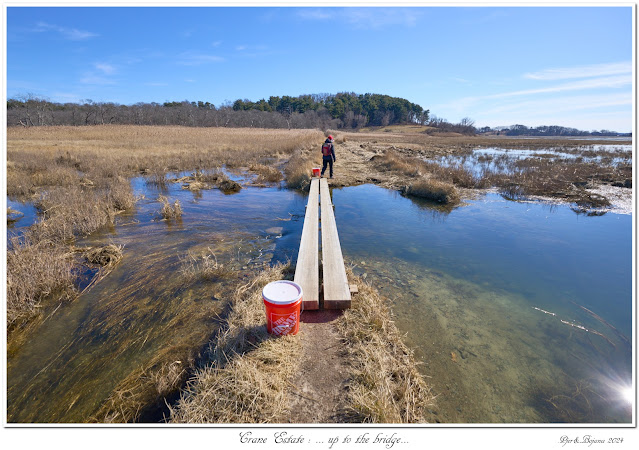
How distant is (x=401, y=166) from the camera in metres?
17.5

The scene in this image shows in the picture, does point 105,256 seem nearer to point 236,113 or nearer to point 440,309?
point 440,309

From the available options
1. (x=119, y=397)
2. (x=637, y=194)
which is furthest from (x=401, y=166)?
(x=119, y=397)

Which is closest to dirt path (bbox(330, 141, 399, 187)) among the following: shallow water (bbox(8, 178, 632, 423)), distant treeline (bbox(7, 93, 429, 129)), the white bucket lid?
shallow water (bbox(8, 178, 632, 423))

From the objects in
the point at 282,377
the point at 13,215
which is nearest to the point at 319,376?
the point at 282,377

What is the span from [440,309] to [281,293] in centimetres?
329

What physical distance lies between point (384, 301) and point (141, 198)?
37.2 feet

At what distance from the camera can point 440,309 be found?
16.3 feet

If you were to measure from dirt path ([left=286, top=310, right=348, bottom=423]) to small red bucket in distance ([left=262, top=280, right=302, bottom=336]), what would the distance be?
311 millimetres

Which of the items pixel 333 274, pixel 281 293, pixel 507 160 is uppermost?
pixel 507 160

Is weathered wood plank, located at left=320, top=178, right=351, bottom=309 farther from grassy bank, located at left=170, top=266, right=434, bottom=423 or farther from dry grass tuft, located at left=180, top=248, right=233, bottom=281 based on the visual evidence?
dry grass tuft, located at left=180, top=248, right=233, bottom=281

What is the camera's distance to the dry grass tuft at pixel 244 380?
250 cm

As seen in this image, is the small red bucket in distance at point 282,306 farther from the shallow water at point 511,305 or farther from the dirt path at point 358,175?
the dirt path at point 358,175

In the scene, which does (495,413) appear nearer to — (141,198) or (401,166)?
(141,198)

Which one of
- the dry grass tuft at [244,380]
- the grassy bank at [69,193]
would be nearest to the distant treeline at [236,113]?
the grassy bank at [69,193]
